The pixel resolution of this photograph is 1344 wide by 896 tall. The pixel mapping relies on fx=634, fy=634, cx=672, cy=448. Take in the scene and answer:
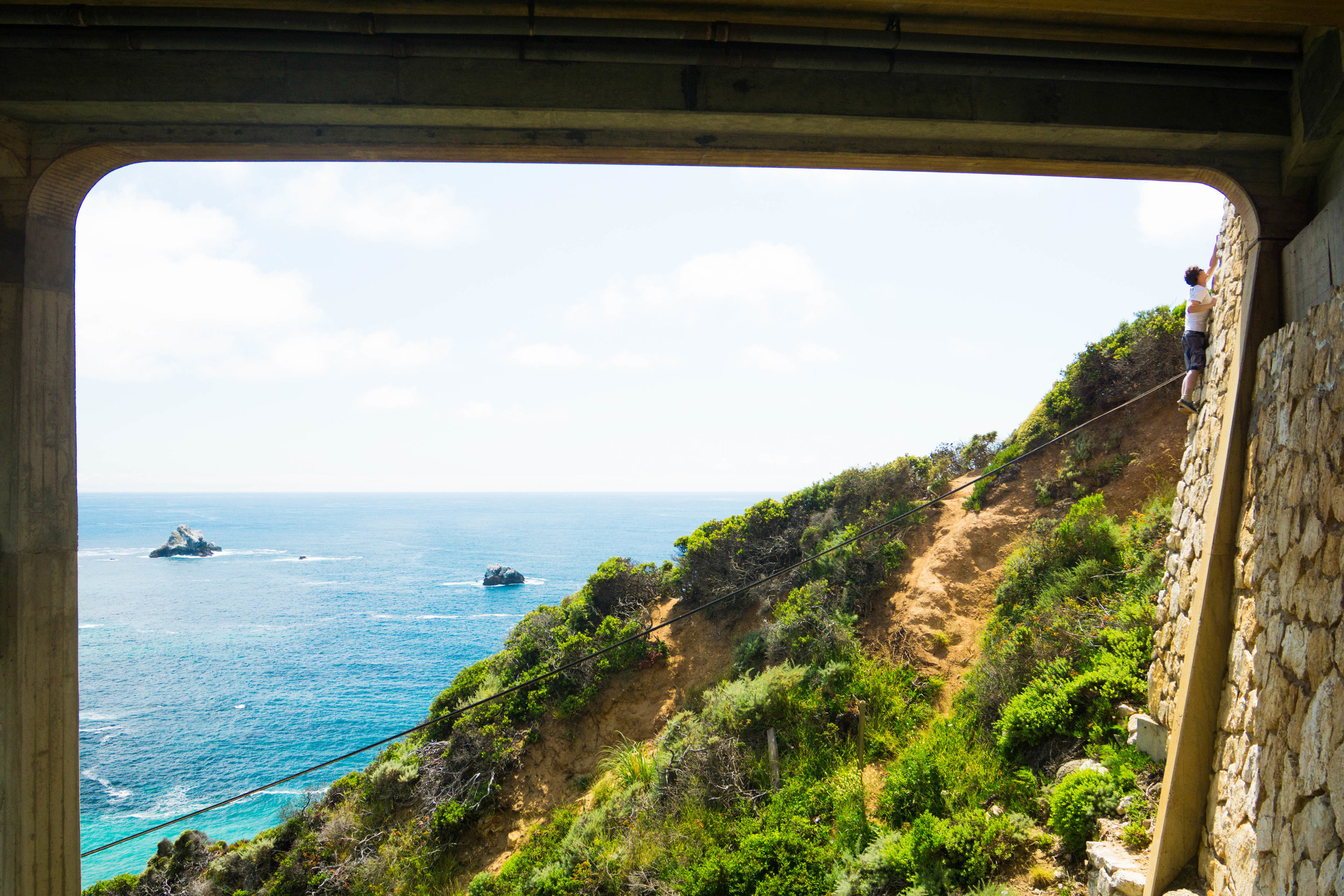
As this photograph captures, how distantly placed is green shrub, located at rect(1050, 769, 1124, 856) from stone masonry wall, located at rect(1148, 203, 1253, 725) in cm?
80

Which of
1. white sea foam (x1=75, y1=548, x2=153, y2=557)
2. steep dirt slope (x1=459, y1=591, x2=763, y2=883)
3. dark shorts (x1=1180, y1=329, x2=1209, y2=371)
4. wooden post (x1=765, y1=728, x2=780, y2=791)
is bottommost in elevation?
white sea foam (x1=75, y1=548, x2=153, y2=557)

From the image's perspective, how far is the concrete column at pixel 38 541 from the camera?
3.40 metres

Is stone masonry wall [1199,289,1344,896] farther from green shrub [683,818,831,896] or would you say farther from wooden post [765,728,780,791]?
wooden post [765,728,780,791]

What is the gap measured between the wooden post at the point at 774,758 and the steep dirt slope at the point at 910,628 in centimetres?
292

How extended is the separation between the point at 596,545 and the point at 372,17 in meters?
87.7

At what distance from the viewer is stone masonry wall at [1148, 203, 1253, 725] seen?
5.52 meters

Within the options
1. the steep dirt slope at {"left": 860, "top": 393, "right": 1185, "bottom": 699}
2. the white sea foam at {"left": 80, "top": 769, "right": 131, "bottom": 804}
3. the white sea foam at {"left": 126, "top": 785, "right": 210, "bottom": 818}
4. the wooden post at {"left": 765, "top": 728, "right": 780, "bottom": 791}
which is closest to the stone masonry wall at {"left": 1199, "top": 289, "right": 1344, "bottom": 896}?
the wooden post at {"left": 765, "top": 728, "right": 780, "bottom": 791}

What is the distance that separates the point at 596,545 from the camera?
88.9 m

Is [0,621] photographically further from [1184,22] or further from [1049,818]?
[1049,818]

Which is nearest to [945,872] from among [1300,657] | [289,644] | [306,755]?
[1300,657]

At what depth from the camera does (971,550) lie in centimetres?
1246

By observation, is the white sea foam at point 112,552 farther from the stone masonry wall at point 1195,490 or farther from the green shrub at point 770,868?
the stone masonry wall at point 1195,490

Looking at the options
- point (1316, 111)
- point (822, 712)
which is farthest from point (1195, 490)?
point (822, 712)

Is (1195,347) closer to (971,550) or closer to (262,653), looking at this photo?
(971,550)
